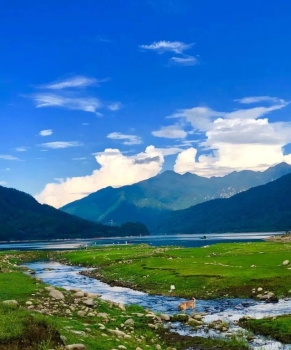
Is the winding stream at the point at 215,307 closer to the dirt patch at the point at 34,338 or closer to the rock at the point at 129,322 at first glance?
the rock at the point at 129,322

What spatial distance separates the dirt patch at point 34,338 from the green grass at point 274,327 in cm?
1565

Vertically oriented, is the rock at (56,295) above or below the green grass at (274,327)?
above

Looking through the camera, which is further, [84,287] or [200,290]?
[84,287]

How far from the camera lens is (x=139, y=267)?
233ft

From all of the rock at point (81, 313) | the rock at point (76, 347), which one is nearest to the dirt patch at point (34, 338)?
the rock at point (76, 347)

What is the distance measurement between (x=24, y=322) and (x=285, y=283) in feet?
114

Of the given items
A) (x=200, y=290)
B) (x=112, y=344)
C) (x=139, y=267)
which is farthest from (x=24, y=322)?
(x=139, y=267)

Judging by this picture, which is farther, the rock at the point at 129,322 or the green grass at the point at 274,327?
the rock at the point at 129,322

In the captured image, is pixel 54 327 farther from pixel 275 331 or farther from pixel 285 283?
pixel 285 283

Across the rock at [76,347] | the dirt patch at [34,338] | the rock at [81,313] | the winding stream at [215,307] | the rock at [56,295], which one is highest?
the dirt patch at [34,338]

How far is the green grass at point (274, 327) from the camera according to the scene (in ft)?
90.3

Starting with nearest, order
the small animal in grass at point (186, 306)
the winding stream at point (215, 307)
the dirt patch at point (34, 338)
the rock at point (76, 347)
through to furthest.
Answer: the dirt patch at point (34, 338) < the rock at point (76, 347) < the winding stream at point (215, 307) < the small animal in grass at point (186, 306)

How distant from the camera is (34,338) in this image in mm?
18938

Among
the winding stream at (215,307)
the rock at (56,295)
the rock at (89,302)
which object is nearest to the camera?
the winding stream at (215,307)
